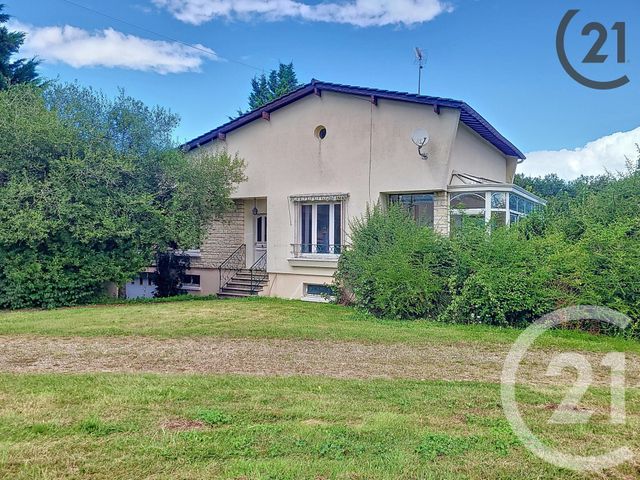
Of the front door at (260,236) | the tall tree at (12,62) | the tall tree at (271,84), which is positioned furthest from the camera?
the tall tree at (271,84)

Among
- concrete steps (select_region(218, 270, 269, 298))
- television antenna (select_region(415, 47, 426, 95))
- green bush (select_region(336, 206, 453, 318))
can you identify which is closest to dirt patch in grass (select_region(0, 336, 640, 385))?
green bush (select_region(336, 206, 453, 318))

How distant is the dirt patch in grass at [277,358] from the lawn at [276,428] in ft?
1.37

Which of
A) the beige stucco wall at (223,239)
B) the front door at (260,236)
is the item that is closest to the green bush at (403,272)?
the front door at (260,236)

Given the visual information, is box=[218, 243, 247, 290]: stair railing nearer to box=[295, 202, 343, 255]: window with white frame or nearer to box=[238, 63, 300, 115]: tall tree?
box=[295, 202, 343, 255]: window with white frame

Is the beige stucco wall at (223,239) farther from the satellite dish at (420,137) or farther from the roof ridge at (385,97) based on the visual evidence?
the satellite dish at (420,137)

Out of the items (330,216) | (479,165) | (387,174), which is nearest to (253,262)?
(330,216)

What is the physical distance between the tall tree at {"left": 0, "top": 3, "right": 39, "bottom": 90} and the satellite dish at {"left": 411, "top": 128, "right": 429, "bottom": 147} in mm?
15398

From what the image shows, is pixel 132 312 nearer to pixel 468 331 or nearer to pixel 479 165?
pixel 468 331

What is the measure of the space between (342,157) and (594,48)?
9226 millimetres

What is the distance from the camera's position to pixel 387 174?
14805 millimetres

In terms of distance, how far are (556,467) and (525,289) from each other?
685 cm

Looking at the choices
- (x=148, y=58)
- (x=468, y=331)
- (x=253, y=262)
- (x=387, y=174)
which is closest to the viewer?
(x=468, y=331)

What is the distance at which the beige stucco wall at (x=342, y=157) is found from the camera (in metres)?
14.3

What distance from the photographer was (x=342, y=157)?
1546 centimetres
